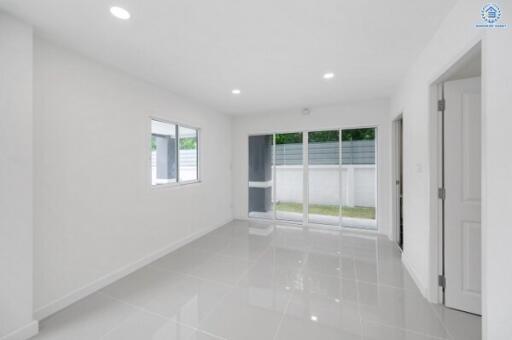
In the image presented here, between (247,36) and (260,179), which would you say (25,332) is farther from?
(260,179)

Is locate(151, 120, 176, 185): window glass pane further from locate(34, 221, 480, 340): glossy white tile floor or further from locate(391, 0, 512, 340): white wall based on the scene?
locate(391, 0, 512, 340): white wall

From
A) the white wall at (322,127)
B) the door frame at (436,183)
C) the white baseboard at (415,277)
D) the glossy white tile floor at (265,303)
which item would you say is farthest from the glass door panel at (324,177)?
the door frame at (436,183)

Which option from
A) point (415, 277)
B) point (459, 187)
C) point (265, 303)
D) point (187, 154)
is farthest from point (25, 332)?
point (459, 187)

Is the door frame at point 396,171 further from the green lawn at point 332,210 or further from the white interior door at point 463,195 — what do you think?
the white interior door at point 463,195

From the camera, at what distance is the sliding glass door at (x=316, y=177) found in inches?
177

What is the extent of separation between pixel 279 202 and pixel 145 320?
3.70m

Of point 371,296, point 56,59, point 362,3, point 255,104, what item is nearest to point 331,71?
point 362,3

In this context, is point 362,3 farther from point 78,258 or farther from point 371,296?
point 78,258

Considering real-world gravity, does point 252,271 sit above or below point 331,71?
below

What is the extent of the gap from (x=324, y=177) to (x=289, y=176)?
0.79 meters

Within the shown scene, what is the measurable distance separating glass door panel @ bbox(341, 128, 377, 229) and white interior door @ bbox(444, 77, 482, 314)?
233 centimetres

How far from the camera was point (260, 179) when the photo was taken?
5457 mm

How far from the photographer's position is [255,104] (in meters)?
4.45

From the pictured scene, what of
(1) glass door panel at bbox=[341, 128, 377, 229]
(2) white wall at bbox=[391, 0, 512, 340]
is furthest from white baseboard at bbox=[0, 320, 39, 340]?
(1) glass door panel at bbox=[341, 128, 377, 229]
